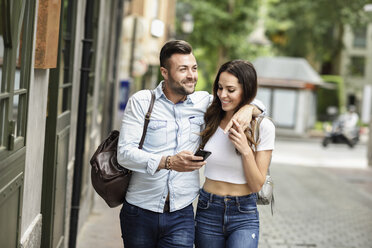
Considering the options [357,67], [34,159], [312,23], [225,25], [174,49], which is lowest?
[34,159]

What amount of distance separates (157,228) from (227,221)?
39 cm

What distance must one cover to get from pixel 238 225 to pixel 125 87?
9.67 m

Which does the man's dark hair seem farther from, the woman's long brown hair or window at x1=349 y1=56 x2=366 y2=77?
Answer: window at x1=349 y1=56 x2=366 y2=77

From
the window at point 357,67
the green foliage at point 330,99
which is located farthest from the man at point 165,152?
the window at point 357,67

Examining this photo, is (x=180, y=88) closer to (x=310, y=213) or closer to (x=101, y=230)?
(x=101, y=230)

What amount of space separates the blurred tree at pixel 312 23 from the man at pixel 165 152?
35.5 m

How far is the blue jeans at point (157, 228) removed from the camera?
3838 mm

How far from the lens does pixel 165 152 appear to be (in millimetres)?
3793

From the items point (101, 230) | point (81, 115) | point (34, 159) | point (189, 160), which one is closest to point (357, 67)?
point (101, 230)

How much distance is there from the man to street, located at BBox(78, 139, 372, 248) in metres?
3.84

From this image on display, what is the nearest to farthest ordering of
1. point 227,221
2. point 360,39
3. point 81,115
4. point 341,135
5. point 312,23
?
point 227,221 < point 81,115 < point 341,135 < point 312,23 < point 360,39

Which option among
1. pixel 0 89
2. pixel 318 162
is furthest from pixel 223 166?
pixel 318 162

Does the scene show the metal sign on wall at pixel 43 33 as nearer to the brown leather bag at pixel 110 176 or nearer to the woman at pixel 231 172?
the brown leather bag at pixel 110 176

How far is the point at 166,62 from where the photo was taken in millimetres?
3840
